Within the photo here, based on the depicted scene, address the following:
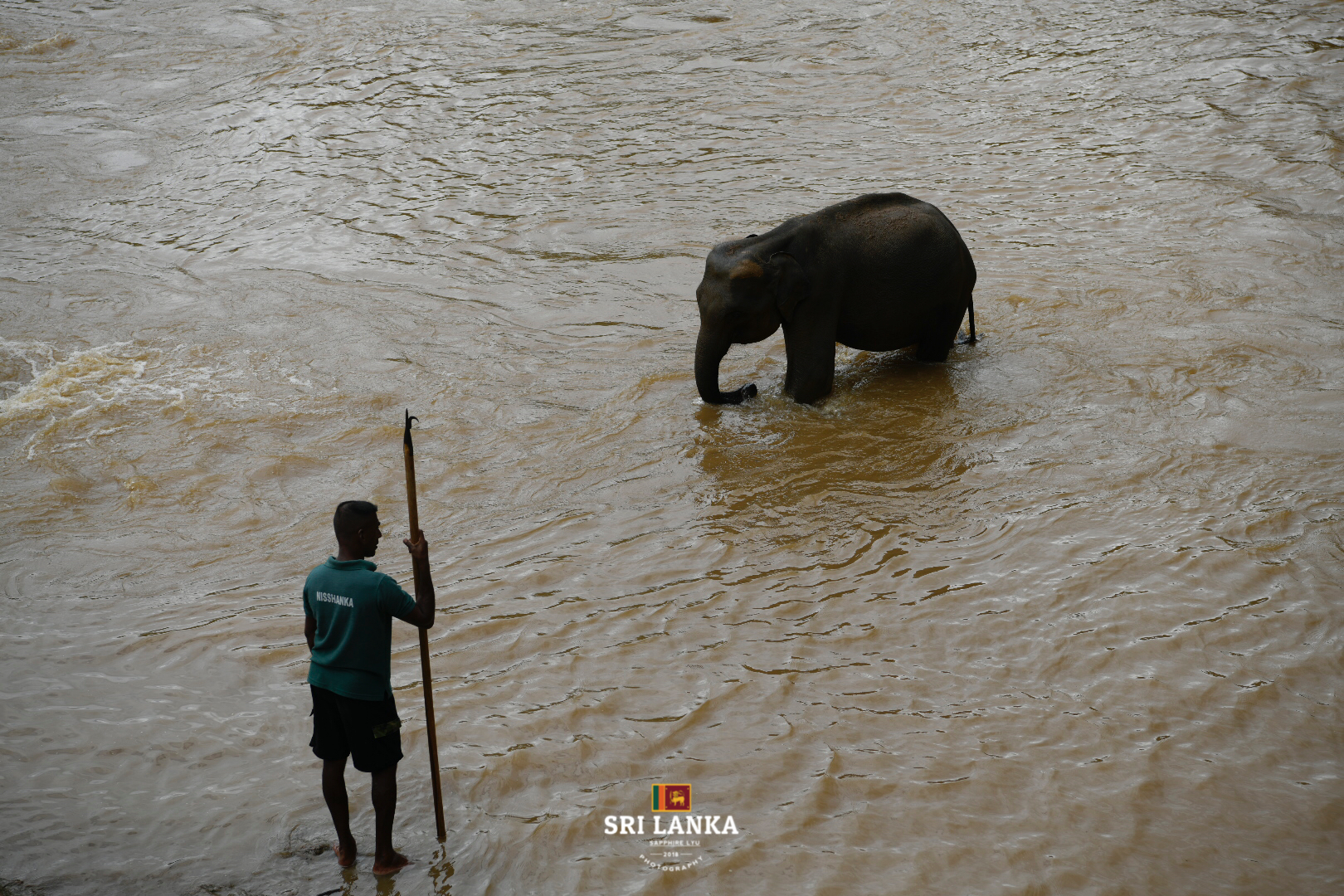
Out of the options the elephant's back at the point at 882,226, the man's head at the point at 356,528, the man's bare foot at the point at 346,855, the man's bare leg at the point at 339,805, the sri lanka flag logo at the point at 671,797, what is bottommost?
the sri lanka flag logo at the point at 671,797

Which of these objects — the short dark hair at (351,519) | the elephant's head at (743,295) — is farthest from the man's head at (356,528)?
the elephant's head at (743,295)

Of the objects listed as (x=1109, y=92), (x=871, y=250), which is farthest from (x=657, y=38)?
(x=871, y=250)

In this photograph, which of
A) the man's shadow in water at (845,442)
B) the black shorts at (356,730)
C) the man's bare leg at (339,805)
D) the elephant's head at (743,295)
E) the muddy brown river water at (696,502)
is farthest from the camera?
the elephant's head at (743,295)

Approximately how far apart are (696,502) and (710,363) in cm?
123

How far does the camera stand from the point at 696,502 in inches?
256

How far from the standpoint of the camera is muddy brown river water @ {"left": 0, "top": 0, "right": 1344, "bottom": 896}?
4082 mm

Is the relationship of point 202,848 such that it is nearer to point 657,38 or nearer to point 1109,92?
point 1109,92

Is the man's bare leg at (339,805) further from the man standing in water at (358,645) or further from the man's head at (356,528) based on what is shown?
the man's head at (356,528)

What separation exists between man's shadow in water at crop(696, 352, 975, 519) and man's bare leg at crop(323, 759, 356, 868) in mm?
3136

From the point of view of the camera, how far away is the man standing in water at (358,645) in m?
3.59

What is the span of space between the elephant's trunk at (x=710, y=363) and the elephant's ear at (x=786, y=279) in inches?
18.5

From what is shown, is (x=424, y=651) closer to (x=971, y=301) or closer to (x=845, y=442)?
(x=845, y=442)

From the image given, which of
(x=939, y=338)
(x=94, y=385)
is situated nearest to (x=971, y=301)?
(x=939, y=338)

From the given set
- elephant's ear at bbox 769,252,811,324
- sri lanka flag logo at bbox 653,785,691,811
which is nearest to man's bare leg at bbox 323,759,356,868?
sri lanka flag logo at bbox 653,785,691,811
